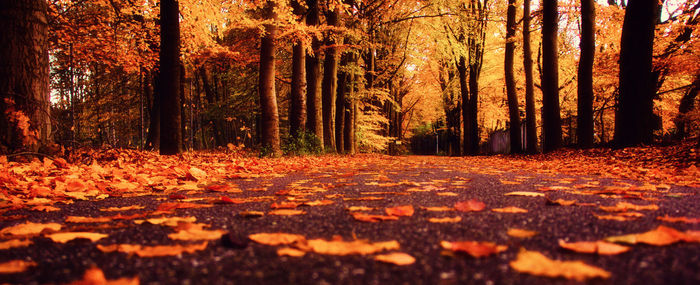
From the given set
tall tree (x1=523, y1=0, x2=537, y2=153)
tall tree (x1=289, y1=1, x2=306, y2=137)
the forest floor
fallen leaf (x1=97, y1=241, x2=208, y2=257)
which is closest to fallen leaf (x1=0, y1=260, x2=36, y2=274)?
the forest floor

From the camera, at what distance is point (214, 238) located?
158 cm

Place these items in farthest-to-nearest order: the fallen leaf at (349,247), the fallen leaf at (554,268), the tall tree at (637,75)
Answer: the tall tree at (637,75)
the fallen leaf at (349,247)
the fallen leaf at (554,268)

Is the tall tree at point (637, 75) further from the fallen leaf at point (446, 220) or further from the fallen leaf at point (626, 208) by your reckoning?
the fallen leaf at point (446, 220)

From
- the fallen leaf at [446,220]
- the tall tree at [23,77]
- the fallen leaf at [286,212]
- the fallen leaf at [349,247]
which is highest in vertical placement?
the tall tree at [23,77]

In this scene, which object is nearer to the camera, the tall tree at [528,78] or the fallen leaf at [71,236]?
the fallen leaf at [71,236]

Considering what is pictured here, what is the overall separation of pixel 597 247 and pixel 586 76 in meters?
Answer: 11.1

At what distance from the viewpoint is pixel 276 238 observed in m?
1.52

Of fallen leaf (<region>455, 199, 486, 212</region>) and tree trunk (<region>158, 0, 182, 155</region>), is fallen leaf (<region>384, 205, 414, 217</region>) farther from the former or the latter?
tree trunk (<region>158, 0, 182, 155</region>)

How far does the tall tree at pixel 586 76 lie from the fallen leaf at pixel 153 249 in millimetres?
11241

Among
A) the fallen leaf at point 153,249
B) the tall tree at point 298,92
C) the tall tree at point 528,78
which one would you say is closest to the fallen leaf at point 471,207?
the fallen leaf at point 153,249

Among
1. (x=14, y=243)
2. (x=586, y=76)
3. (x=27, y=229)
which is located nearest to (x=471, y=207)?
(x=14, y=243)

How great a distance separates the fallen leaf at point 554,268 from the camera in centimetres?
105

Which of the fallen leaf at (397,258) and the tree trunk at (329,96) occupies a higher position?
the tree trunk at (329,96)

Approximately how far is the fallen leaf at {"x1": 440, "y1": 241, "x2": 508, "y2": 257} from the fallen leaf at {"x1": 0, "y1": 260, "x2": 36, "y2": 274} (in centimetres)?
144
